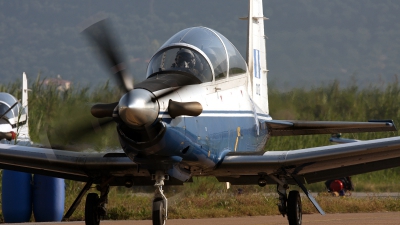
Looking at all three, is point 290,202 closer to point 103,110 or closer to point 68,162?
point 68,162

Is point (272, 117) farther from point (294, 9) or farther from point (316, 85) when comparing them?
point (294, 9)

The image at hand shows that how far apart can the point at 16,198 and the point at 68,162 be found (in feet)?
10.0

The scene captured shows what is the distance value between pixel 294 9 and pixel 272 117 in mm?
55771

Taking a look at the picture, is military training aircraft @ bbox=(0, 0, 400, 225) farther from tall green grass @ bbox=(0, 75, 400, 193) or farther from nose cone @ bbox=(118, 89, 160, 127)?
tall green grass @ bbox=(0, 75, 400, 193)

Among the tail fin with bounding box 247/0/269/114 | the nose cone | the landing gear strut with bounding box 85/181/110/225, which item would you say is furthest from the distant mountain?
the nose cone

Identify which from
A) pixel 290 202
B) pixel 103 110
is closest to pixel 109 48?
pixel 103 110

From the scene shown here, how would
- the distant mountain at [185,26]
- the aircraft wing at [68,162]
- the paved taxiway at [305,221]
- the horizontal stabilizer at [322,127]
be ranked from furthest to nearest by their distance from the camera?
the distant mountain at [185,26] → the horizontal stabilizer at [322,127] → the paved taxiway at [305,221] → the aircraft wing at [68,162]

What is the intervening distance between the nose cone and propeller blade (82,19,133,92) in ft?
1.24

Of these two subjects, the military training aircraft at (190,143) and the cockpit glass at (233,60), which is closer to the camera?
the military training aircraft at (190,143)

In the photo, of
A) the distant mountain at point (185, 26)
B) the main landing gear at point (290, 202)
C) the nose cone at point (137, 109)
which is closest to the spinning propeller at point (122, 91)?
the nose cone at point (137, 109)

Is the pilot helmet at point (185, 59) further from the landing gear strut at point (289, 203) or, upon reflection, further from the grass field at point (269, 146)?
the landing gear strut at point (289, 203)

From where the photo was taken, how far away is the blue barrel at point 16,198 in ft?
41.8

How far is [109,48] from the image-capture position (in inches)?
326

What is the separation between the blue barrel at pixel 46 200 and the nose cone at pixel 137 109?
5.54 meters
